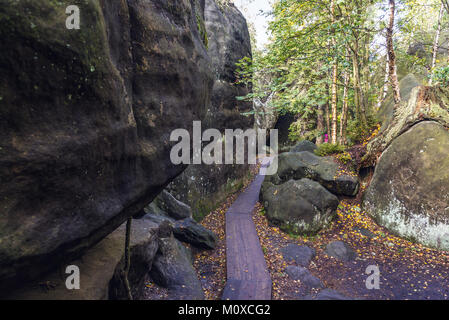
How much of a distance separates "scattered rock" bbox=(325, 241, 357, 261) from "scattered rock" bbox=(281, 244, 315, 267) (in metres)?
0.51

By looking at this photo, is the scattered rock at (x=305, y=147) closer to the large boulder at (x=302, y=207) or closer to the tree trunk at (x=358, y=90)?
the tree trunk at (x=358, y=90)

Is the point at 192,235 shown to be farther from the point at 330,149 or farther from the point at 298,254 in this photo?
the point at 330,149

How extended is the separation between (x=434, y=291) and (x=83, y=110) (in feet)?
25.2

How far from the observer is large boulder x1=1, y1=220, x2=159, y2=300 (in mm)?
2967

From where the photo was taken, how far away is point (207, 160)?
11078mm

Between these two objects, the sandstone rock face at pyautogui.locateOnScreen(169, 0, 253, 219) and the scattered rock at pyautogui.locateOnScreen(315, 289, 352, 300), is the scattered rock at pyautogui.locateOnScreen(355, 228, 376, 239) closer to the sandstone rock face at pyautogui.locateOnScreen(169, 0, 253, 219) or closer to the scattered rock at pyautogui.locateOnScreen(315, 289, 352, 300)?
the scattered rock at pyautogui.locateOnScreen(315, 289, 352, 300)

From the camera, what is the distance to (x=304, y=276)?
6086 mm

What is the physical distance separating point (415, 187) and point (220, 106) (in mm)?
8331

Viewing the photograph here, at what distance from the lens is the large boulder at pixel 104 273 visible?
2.97 m

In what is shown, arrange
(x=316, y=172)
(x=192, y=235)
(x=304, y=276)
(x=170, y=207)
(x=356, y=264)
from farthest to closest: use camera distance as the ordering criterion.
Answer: (x=316, y=172) < (x=170, y=207) < (x=192, y=235) < (x=356, y=264) < (x=304, y=276)

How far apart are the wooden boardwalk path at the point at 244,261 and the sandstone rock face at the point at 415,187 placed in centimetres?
449

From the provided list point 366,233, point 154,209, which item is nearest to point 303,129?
point 366,233

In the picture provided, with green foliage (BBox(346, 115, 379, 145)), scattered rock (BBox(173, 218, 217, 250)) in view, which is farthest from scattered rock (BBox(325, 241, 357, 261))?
green foliage (BBox(346, 115, 379, 145))
